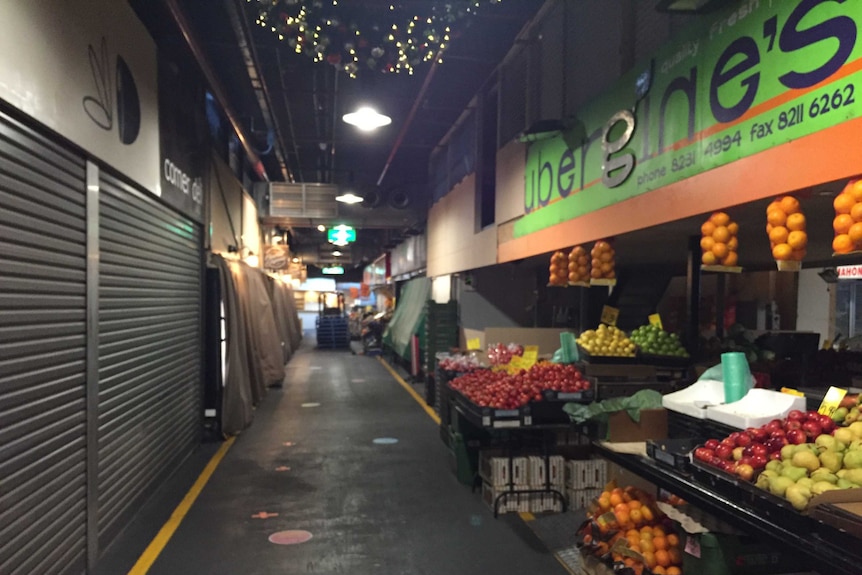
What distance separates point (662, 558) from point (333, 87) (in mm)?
7628

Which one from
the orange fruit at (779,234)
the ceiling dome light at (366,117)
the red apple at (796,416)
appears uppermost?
the ceiling dome light at (366,117)

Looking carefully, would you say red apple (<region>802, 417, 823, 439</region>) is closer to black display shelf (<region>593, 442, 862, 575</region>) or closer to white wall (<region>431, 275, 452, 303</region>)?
black display shelf (<region>593, 442, 862, 575</region>)

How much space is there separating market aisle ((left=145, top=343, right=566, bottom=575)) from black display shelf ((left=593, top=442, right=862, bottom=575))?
5.16ft

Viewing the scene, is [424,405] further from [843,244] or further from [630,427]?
[843,244]

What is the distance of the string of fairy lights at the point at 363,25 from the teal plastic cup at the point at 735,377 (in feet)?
11.1

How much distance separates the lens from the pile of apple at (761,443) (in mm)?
2490

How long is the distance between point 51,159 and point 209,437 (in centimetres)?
507

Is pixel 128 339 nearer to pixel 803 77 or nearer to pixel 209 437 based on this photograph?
pixel 209 437

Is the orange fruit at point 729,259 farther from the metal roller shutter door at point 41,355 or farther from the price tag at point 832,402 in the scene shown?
the metal roller shutter door at point 41,355

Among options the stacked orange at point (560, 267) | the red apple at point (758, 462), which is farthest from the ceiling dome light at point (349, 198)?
the red apple at point (758, 462)

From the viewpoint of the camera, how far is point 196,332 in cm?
719

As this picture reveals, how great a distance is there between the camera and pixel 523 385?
518cm

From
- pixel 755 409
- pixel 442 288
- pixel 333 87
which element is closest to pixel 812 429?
pixel 755 409

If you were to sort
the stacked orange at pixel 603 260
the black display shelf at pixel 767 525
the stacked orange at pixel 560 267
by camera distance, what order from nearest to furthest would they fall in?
the black display shelf at pixel 767 525 < the stacked orange at pixel 603 260 < the stacked orange at pixel 560 267
